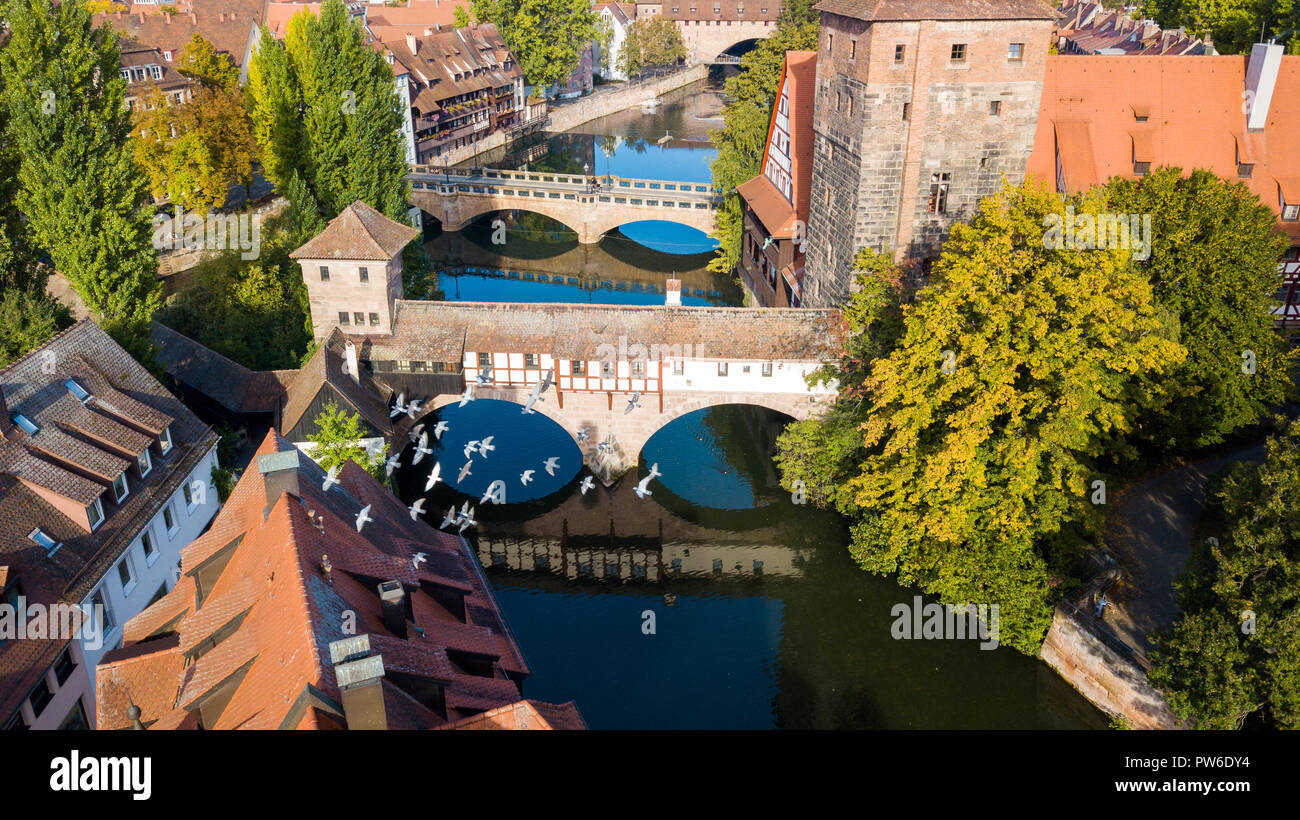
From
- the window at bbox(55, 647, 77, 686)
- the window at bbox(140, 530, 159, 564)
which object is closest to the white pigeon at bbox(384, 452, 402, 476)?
the window at bbox(140, 530, 159, 564)

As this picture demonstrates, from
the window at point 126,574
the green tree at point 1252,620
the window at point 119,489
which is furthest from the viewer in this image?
the window at point 119,489

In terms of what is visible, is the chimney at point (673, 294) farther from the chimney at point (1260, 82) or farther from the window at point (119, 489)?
the chimney at point (1260, 82)

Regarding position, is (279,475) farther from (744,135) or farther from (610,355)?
(744,135)

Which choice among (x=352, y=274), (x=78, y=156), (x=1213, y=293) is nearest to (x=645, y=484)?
(x=352, y=274)

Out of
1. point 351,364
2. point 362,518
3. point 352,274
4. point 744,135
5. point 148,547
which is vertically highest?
point 744,135

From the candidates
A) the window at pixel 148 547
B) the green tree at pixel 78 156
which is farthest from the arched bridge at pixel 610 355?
the window at pixel 148 547

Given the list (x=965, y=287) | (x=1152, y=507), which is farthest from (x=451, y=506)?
(x=1152, y=507)

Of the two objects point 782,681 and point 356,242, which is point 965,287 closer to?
point 782,681
